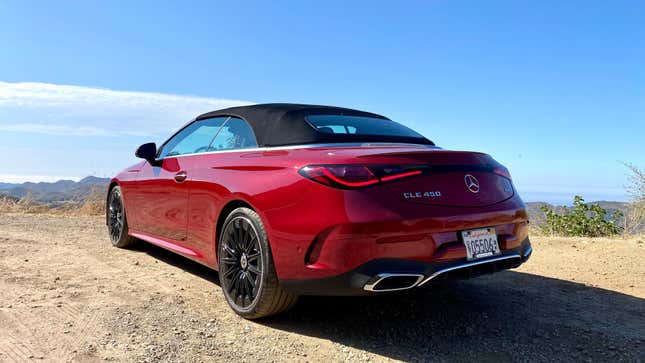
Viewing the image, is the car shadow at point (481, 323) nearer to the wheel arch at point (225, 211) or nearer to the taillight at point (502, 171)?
the wheel arch at point (225, 211)

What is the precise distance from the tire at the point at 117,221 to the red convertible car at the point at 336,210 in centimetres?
187

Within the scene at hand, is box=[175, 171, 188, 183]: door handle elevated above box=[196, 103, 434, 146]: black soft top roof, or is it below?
below

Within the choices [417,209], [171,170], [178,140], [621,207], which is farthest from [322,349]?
[621,207]

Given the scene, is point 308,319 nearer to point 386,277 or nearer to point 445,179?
point 386,277

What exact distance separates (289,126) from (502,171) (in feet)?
4.82

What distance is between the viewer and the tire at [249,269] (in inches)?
118

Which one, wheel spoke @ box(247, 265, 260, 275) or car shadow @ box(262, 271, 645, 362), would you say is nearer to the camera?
car shadow @ box(262, 271, 645, 362)

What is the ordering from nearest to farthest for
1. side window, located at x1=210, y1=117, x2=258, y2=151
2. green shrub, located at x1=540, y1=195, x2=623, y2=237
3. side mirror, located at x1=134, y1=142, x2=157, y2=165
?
side window, located at x1=210, y1=117, x2=258, y2=151
side mirror, located at x1=134, y1=142, x2=157, y2=165
green shrub, located at x1=540, y1=195, x2=623, y2=237

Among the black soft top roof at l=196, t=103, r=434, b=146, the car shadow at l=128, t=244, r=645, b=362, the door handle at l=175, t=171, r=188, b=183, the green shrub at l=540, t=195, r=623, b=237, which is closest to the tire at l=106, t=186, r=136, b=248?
the door handle at l=175, t=171, r=188, b=183

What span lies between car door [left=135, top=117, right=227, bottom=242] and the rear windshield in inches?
39.3

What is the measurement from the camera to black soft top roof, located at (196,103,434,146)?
128 inches

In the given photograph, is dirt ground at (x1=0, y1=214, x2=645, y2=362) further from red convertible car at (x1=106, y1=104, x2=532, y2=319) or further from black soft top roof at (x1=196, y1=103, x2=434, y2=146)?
black soft top roof at (x1=196, y1=103, x2=434, y2=146)

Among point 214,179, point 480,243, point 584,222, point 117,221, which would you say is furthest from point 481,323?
point 584,222

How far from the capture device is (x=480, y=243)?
292 cm
